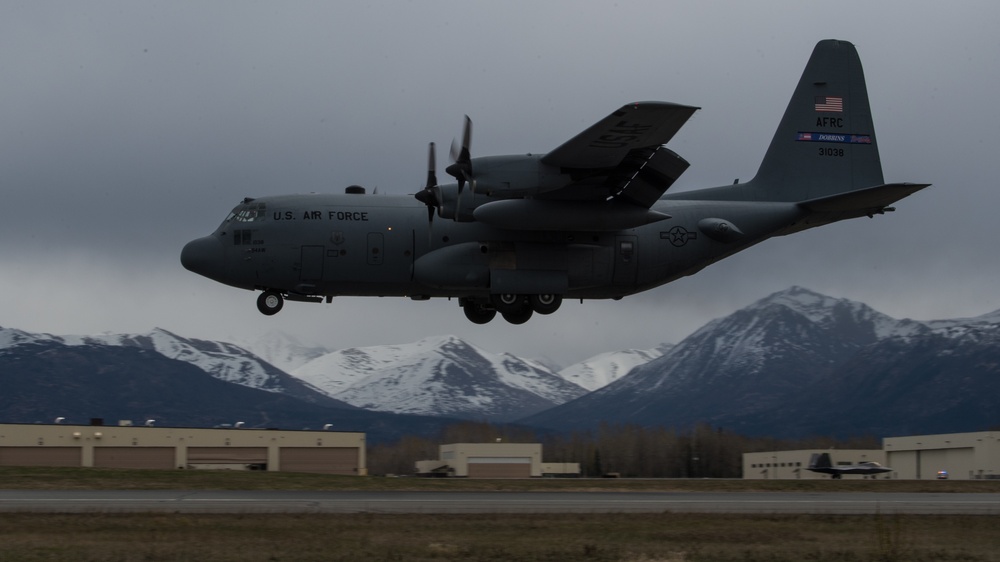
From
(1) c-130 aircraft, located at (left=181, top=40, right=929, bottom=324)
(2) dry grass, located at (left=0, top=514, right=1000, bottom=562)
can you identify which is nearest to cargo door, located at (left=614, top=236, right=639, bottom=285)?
(1) c-130 aircraft, located at (left=181, top=40, right=929, bottom=324)

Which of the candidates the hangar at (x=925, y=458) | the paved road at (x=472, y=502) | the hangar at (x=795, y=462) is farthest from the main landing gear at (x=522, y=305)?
the hangar at (x=925, y=458)

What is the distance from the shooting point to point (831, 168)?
→ 3725 centimetres

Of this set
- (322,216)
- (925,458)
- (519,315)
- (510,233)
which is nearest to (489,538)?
(519,315)

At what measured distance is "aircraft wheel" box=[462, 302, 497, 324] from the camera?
3634cm

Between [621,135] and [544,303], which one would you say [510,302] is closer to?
[544,303]

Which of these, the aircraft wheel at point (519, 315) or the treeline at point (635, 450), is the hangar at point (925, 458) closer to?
the treeline at point (635, 450)

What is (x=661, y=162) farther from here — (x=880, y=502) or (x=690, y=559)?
(x=690, y=559)

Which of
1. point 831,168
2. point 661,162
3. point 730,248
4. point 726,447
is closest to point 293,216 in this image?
point 661,162

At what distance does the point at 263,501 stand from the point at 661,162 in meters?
13.9

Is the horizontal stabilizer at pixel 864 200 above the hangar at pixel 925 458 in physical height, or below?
above

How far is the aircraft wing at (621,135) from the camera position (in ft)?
91.7

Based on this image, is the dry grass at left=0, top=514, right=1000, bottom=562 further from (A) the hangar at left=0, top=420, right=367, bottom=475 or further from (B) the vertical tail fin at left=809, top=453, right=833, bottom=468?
(B) the vertical tail fin at left=809, top=453, right=833, bottom=468

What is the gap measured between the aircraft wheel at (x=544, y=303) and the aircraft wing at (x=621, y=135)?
15.5 feet

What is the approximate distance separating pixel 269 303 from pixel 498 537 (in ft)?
43.9
